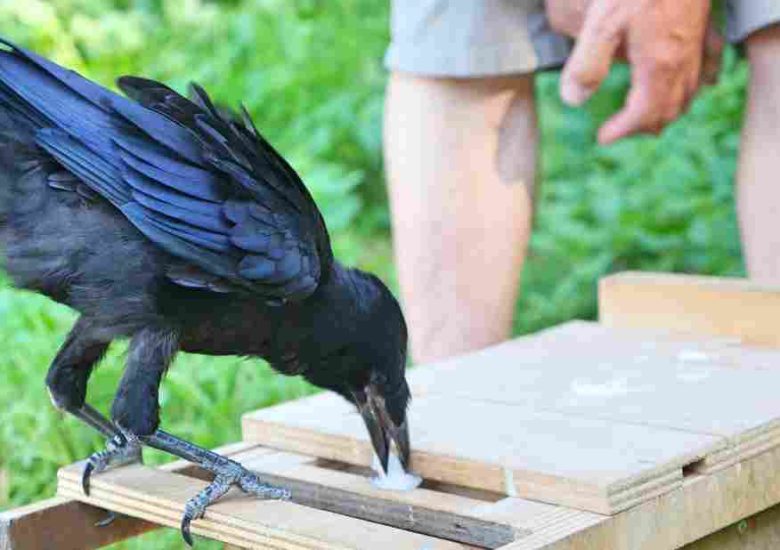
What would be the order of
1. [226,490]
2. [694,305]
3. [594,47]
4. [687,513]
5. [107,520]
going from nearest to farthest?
1. [687,513]
2. [226,490]
3. [107,520]
4. [694,305]
5. [594,47]

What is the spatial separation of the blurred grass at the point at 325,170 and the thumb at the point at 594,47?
1187 millimetres

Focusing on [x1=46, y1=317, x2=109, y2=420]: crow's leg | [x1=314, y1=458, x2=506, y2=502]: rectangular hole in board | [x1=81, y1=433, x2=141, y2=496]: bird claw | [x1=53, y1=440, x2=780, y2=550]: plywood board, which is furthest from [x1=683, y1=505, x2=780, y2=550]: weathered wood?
[x1=46, y1=317, x2=109, y2=420]: crow's leg

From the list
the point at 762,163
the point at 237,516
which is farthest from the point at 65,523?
the point at 762,163

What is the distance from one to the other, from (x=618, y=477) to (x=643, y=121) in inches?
63.6

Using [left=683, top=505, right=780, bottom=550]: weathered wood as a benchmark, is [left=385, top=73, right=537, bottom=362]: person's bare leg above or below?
above

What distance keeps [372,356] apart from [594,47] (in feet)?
3.80

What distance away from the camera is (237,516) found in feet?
9.39

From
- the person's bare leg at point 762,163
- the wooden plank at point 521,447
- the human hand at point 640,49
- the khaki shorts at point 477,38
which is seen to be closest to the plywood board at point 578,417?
the wooden plank at point 521,447

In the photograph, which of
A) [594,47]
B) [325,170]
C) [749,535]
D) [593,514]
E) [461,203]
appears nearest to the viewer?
[593,514]

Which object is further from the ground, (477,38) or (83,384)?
(477,38)

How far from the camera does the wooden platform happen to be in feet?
9.02

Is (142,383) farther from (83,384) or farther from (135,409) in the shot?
(83,384)

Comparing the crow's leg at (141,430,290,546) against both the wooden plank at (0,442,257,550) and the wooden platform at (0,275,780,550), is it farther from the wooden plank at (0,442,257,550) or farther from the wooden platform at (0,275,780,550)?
the wooden plank at (0,442,257,550)

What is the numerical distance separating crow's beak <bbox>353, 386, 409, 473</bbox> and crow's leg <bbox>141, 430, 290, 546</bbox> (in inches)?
8.0
